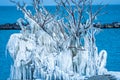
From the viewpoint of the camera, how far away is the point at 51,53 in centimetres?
1393

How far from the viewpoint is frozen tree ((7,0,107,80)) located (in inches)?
535

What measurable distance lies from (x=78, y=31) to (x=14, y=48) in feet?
6.49

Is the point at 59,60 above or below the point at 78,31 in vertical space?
below

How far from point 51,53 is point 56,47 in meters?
0.35

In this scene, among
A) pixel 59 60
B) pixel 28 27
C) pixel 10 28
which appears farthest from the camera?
pixel 10 28

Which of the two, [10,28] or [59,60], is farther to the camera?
[10,28]

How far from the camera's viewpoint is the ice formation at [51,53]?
13.5 metres

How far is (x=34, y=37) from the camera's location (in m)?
14.1

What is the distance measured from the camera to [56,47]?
14195mm

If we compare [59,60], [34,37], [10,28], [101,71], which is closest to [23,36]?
[34,37]

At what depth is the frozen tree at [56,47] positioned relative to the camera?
13586 mm

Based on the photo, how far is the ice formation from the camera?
1346 cm

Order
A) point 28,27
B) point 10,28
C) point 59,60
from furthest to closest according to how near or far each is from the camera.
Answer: point 10,28 → point 28,27 → point 59,60

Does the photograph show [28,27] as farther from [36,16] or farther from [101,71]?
[101,71]
